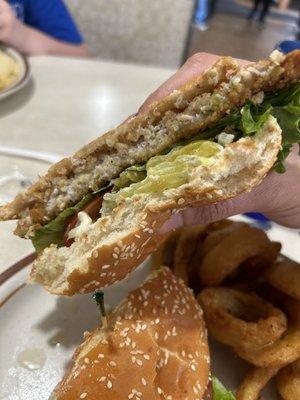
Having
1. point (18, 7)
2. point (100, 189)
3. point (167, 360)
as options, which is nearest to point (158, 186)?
point (100, 189)

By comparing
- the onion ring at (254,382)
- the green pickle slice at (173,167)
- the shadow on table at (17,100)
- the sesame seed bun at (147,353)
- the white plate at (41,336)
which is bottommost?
the shadow on table at (17,100)

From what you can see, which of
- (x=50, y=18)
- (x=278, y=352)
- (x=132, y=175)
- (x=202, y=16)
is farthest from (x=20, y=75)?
(x=202, y=16)

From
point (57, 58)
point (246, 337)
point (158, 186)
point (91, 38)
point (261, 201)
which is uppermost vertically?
point (158, 186)

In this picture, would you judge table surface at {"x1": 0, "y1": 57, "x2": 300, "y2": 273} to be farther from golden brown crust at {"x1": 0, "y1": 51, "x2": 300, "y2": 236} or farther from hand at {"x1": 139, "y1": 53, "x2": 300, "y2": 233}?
golden brown crust at {"x1": 0, "y1": 51, "x2": 300, "y2": 236}

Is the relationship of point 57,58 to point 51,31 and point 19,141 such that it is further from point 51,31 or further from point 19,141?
point 19,141

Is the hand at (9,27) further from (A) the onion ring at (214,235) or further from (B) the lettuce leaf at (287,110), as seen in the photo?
(B) the lettuce leaf at (287,110)

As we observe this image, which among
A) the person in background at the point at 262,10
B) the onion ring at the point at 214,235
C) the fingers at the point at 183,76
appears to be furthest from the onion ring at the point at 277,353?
the person in background at the point at 262,10
